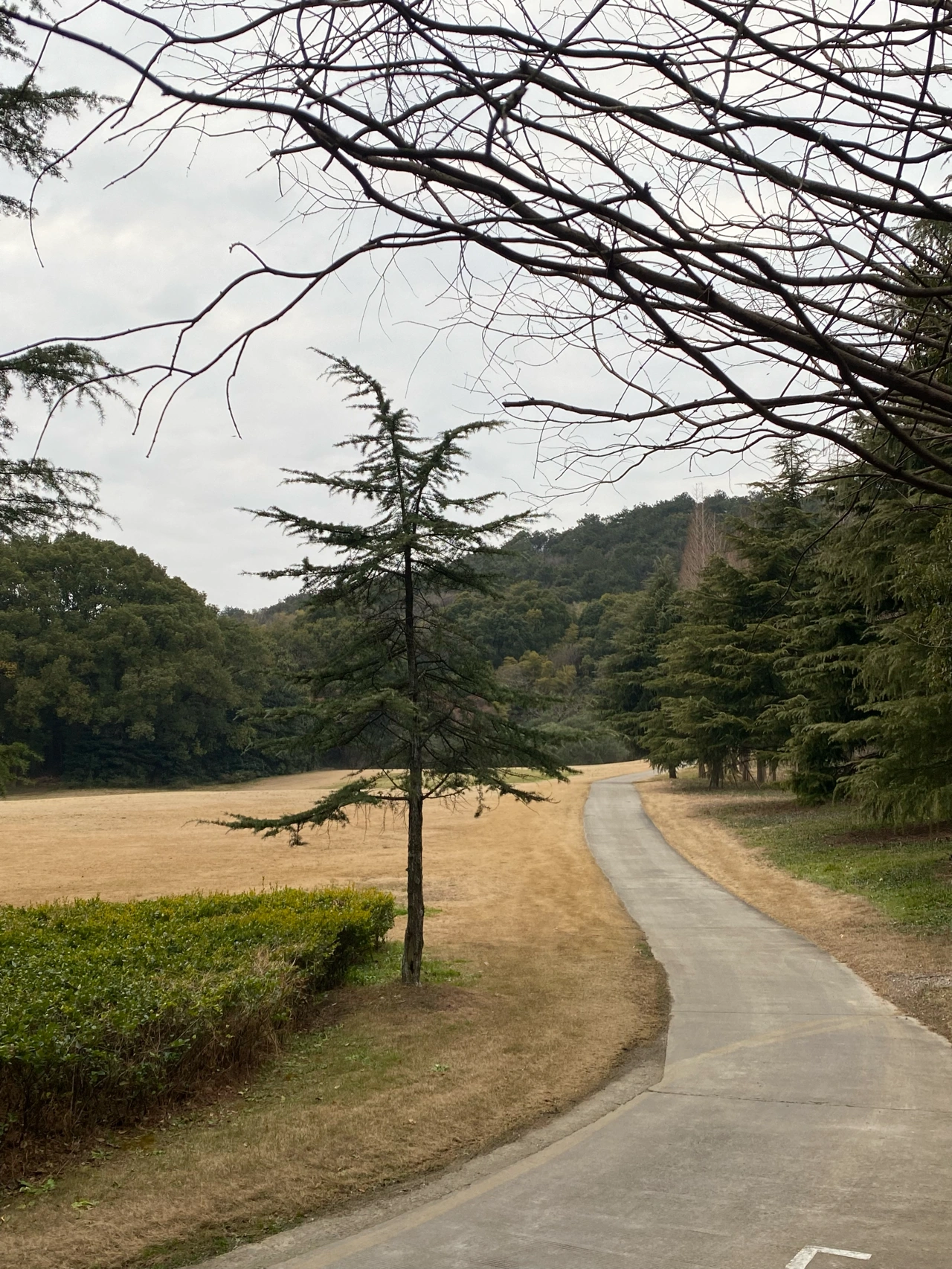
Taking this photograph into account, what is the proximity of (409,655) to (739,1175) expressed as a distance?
6.22 meters

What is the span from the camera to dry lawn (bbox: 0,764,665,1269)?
464cm

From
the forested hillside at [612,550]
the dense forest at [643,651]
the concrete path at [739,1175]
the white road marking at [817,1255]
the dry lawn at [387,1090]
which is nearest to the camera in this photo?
the white road marking at [817,1255]

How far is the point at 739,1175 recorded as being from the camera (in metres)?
5.12

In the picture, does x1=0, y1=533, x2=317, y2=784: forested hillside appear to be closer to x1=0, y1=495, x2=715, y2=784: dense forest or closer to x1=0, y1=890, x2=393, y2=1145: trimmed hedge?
x1=0, y1=495, x2=715, y2=784: dense forest

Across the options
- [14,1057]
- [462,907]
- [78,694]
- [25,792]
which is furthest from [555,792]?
[14,1057]

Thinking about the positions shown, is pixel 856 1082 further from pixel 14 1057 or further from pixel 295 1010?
pixel 14 1057

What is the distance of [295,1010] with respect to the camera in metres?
8.56

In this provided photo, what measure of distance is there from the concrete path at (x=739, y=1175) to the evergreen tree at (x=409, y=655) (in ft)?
10.5

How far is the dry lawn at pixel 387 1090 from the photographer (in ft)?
15.2

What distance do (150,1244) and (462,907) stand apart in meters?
13.1

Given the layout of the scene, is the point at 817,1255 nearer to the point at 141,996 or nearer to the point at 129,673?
the point at 141,996

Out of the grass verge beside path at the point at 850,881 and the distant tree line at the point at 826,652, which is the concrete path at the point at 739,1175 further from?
the distant tree line at the point at 826,652

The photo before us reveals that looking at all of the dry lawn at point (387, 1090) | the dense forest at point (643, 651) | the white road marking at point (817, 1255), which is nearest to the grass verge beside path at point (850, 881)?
the dense forest at point (643, 651)

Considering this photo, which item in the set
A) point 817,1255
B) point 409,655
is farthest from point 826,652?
point 817,1255
